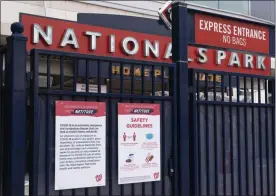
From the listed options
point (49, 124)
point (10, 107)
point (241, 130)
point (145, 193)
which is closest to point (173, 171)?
point (145, 193)

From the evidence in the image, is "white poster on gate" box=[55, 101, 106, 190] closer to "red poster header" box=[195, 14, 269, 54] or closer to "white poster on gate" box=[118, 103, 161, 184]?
"white poster on gate" box=[118, 103, 161, 184]

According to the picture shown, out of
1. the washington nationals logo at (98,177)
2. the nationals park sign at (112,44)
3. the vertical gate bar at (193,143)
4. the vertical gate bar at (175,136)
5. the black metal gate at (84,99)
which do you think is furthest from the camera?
the nationals park sign at (112,44)

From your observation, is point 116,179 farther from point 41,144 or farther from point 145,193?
point 41,144

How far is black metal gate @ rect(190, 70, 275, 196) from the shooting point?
187 inches

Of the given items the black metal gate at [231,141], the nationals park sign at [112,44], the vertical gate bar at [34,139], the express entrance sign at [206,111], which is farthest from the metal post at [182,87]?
the nationals park sign at [112,44]

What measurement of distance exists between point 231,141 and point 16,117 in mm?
2483

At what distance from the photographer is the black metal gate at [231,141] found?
476 cm

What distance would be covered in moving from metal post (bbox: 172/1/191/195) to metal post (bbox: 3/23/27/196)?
1.67 metres

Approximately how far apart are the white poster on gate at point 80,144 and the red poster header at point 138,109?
0.20 m

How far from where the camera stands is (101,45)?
12.1 metres

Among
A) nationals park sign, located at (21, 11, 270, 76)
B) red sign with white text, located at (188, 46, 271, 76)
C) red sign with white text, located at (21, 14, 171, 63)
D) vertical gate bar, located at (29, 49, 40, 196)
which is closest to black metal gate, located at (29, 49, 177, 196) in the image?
vertical gate bar, located at (29, 49, 40, 196)

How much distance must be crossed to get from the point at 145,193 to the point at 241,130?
1463 millimetres

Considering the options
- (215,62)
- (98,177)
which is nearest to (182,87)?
(98,177)

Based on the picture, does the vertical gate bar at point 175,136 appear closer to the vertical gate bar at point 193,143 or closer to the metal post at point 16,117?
the vertical gate bar at point 193,143
